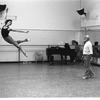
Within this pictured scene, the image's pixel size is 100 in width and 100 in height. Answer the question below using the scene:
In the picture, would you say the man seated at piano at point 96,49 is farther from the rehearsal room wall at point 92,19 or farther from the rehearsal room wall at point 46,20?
the rehearsal room wall at point 46,20

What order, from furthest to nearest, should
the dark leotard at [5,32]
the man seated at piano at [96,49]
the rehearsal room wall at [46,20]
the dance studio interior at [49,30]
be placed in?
the rehearsal room wall at [46,20] < the dance studio interior at [49,30] < the man seated at piano at [96,49] < the dark leotard at [5,32]

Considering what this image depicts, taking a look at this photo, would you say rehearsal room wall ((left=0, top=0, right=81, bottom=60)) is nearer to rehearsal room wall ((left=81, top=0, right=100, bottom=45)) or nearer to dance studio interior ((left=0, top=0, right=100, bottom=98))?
dance studio interior ((left=0, top=0, right=100, bottom=98))

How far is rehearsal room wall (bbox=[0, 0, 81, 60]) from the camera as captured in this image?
1399 centimetres

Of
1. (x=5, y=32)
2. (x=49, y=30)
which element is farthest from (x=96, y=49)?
(x=5, y=32)

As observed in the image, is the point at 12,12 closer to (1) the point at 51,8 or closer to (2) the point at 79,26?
(1) the point at 51,8

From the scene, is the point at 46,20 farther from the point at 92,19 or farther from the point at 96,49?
the point at 96,49

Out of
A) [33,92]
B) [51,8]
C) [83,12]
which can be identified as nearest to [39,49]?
[51,8]

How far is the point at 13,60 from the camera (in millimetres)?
14234

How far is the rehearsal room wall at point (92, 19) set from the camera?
12368mm

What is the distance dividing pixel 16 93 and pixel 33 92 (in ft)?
1.45

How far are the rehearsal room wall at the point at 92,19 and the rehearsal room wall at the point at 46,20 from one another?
73 centimetres

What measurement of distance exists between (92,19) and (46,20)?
2.96 meters

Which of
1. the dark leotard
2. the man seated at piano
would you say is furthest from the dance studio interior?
the dark leotard

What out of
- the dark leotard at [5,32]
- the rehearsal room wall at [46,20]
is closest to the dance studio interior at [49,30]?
the rehearsal room wall at [46,20]
